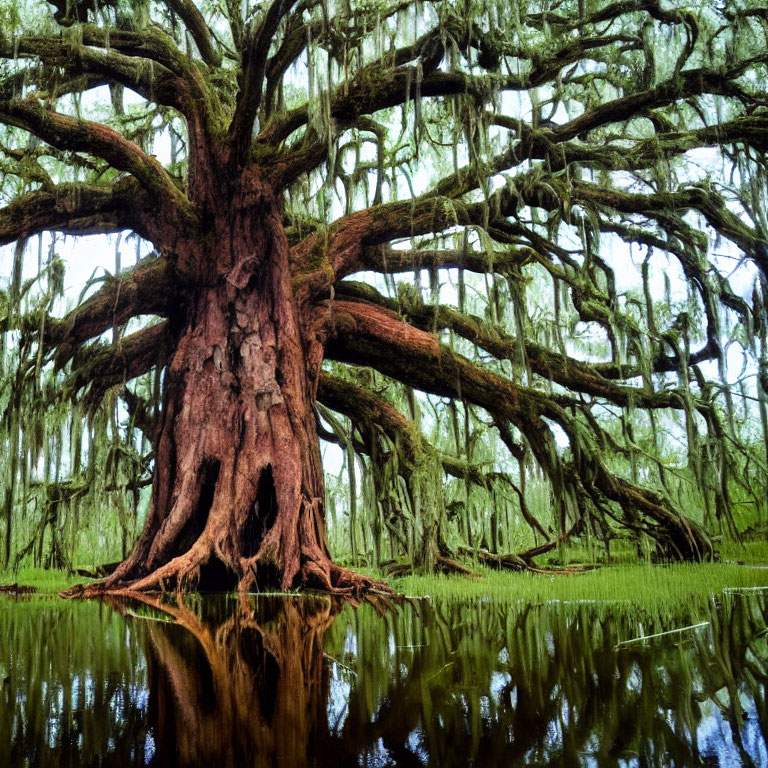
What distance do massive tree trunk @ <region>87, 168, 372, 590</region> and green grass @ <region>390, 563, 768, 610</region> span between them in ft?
1.69

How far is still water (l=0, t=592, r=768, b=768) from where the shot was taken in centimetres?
81

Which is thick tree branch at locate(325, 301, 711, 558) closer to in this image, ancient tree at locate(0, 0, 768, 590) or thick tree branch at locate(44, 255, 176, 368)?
ancient tree at locate(0, 0, 768, 590)

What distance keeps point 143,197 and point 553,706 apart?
10.9ft

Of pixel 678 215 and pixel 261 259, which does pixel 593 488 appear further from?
pixel 261 259

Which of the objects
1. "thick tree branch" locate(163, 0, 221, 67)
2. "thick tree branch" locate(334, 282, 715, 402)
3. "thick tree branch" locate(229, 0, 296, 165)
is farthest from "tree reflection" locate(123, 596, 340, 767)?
"thick tree branch" locate(163, 0, 221, 67)

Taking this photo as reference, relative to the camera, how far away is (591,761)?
0.77m

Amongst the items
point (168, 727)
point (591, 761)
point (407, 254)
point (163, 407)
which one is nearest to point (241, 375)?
point (163, 407)

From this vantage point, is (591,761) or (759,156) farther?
(759,156)

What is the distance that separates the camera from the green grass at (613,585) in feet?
8.14

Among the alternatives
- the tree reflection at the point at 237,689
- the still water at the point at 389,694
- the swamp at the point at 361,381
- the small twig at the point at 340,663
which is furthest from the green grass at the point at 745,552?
the small twig at the point at 340,663

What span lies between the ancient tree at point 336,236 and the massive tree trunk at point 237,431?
1 centimetres

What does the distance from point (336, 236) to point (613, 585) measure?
91.7 inches

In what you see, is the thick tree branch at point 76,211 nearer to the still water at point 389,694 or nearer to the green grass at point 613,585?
the still water at point 389,694

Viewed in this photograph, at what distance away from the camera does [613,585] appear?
9.70 feet
